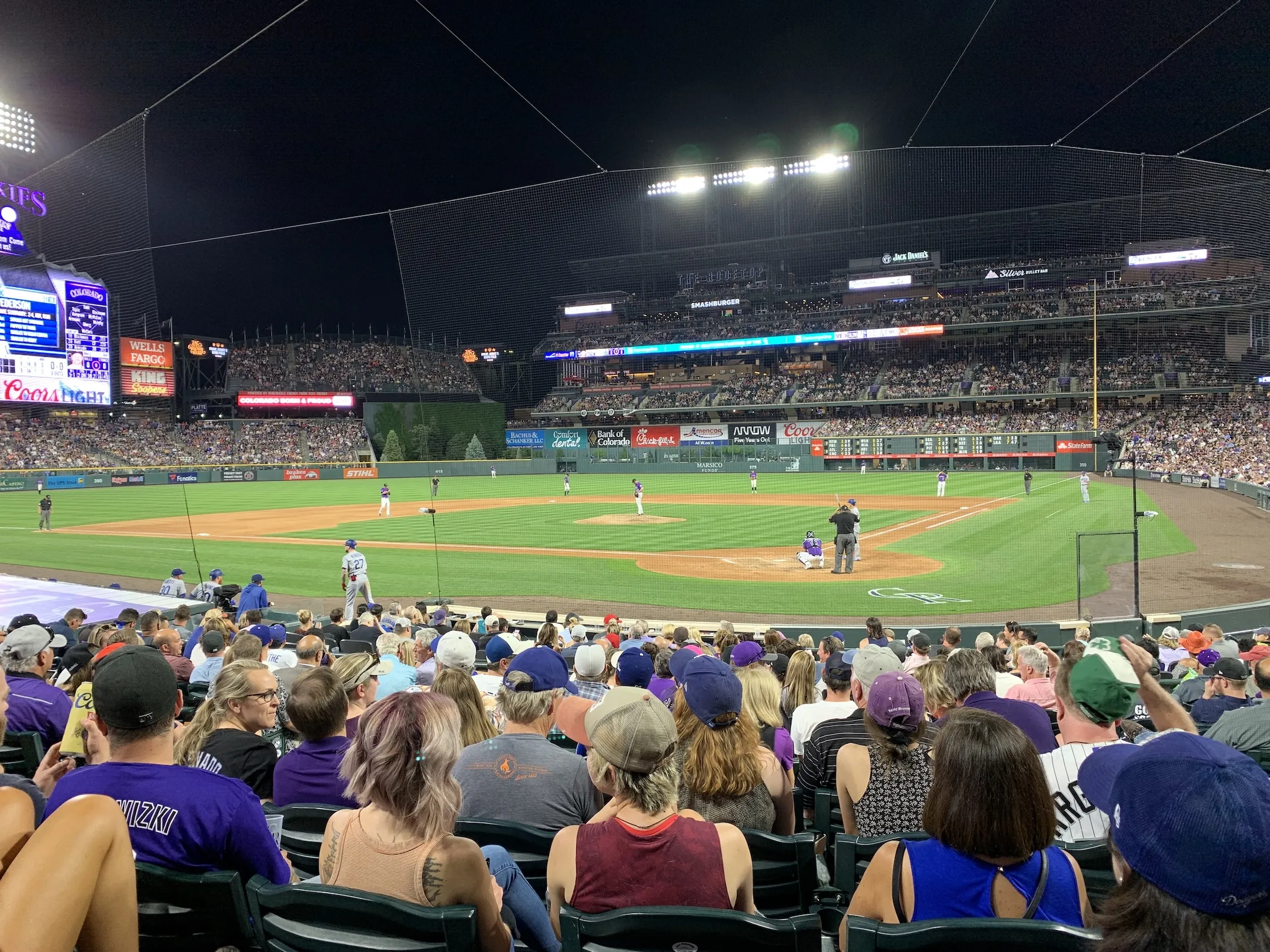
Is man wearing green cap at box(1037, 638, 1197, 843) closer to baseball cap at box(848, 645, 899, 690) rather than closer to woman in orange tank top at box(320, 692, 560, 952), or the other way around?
baseball cap at box(848, 645, 899, 690)

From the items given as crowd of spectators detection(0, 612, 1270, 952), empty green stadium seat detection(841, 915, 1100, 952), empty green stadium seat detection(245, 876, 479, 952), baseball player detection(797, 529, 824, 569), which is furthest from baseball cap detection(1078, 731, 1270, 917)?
baseball player detection(797, 529, 824, 569)

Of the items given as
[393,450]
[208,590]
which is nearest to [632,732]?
[208,590]

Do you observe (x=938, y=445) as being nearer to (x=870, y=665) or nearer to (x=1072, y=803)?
(x=870, y=665)

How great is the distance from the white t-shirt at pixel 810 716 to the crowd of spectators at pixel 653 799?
0.89ft

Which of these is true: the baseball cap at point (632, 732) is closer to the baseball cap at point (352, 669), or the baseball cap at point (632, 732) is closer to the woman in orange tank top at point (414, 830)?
the woman in orange tank top at point (414, 830)

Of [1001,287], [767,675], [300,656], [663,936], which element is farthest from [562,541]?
[1001,287]

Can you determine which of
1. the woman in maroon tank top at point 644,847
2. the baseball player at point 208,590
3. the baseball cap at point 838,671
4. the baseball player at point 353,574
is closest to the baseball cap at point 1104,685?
the woman in maroon tank top at point 644,847

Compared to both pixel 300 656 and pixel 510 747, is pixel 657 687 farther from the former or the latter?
pixel 300 656

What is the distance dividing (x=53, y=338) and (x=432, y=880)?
207 feet

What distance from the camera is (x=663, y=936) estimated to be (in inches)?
88.0

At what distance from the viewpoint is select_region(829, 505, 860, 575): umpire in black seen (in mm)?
19906

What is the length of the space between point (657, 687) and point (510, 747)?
8.76 feet

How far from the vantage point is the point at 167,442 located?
70.4 metres

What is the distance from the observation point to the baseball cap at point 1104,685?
3244mm
